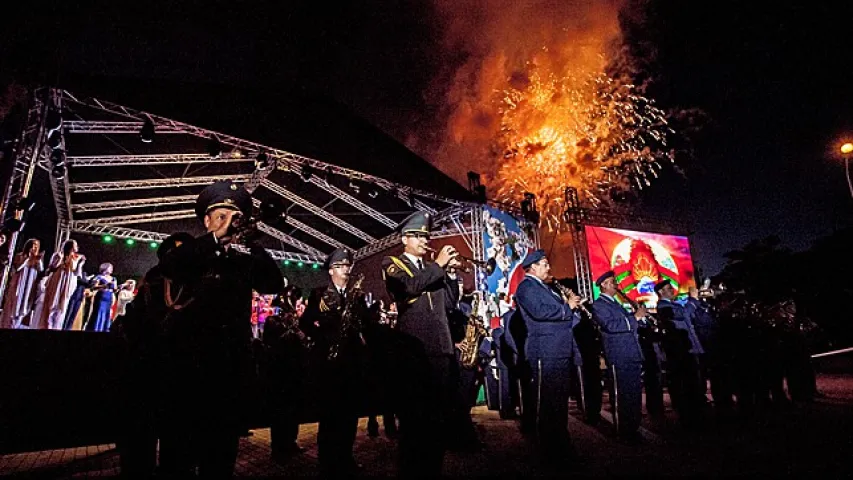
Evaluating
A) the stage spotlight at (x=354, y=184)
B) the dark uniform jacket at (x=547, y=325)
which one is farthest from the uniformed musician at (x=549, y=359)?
the stage spotlight at (x=354, y=184)

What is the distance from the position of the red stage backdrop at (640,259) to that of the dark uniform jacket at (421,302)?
15744mm

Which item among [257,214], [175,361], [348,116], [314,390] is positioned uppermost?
[348,116]

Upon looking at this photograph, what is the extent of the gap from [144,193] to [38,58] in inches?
289

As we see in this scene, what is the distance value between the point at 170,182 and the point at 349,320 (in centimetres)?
1310

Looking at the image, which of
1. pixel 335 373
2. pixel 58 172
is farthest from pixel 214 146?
pixel 335 373

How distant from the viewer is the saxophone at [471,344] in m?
5.75

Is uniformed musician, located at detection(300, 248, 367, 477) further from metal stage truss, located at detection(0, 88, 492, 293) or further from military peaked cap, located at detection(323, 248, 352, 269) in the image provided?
metal stage truss, located at detection(0, 88, 492, 293)

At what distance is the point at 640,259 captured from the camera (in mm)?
19344

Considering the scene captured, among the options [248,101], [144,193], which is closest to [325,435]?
[248,101]

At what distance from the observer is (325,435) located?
330 cm

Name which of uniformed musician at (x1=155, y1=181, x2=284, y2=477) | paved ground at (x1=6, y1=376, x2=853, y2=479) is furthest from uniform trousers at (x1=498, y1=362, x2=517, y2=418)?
uniformed musician at (x1=155, y1=181, x2=284, y2=477)

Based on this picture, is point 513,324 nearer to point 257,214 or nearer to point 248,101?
point 257,214

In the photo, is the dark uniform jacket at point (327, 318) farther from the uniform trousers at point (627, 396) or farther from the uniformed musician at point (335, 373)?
the uniform trousers at point (627, 396)

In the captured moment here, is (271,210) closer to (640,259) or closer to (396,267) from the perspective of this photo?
(396,267)
